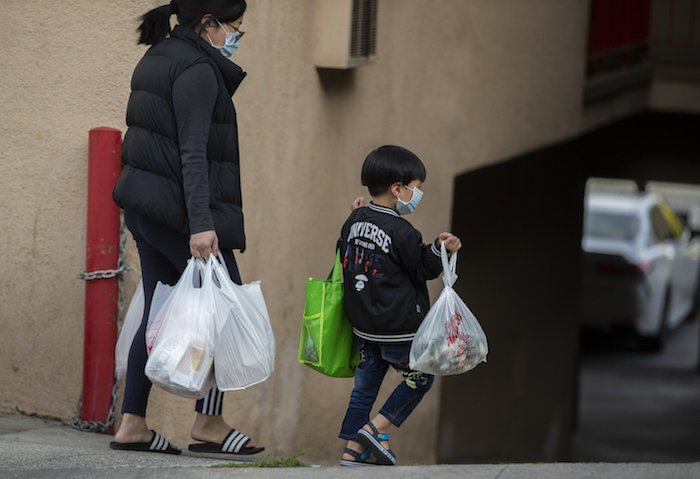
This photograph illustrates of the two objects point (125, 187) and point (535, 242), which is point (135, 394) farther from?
point (535, 242)

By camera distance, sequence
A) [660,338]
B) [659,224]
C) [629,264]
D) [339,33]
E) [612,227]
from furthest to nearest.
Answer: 1. [660,338]
2. [659,224]
3. [612,227]
4. [629,264]
5. [339,33]

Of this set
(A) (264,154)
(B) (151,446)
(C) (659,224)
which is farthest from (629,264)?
(B) (151,446)

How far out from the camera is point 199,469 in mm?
2893

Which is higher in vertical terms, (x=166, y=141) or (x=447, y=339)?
(x=166, y=141)

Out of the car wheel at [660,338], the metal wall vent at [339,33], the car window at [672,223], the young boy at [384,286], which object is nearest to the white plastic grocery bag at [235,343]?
the young boy at [384,286]

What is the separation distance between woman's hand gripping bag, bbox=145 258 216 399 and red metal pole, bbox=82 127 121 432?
96cm

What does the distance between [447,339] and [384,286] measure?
316 mm

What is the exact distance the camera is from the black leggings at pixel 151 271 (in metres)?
2.97

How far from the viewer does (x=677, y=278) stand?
12688 mm

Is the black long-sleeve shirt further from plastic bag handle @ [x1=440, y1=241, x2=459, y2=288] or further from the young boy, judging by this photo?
plastic bag handle @ [x1=440, y1=241, x2=459, y2=288]

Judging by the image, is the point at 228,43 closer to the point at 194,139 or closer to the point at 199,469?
the point at 194,139

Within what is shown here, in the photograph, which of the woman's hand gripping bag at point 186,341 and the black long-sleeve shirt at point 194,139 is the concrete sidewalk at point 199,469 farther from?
the black long-sleeve shirt at point 194,139

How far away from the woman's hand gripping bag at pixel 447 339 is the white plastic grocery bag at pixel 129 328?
1.11 metres

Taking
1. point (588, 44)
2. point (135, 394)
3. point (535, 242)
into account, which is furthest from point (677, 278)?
point (135, 394)
